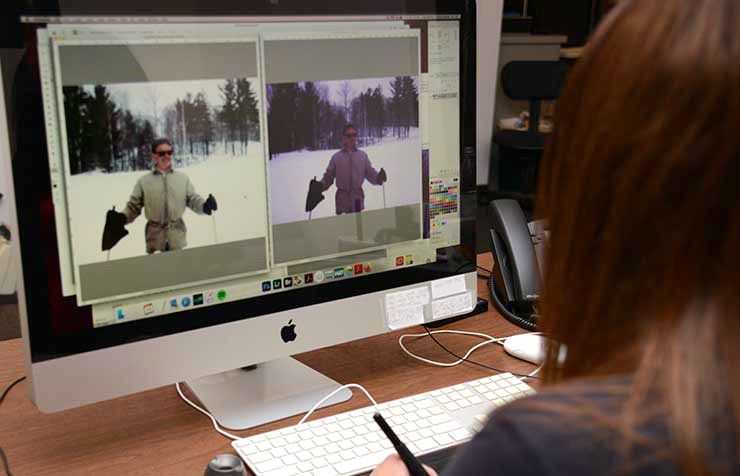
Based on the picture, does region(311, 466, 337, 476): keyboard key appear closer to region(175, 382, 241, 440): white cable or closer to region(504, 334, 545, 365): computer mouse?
region(175, 382, 241, 440): white cable

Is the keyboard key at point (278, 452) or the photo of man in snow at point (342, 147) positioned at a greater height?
the photo of man in snow at point (342, 147)

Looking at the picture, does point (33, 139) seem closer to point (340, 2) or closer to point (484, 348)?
point (340, 2)

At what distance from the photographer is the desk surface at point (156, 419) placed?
0.90 m

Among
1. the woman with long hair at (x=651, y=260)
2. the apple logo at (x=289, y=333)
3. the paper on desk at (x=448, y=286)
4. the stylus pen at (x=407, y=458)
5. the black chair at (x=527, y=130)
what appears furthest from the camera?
the black chair at (x=527, y=130)

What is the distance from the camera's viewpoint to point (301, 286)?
994 mm

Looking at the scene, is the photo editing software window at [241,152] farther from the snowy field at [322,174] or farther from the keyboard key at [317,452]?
the keyboard key at [317,452]

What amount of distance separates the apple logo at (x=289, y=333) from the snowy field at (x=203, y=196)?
13 cm

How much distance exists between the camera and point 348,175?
1.00 metres

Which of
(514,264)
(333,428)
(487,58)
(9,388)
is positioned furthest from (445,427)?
(487,58)

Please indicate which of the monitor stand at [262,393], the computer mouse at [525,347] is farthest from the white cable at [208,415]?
the computer mouse at [525,347]

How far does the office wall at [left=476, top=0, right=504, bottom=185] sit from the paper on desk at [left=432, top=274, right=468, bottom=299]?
12.2 ft

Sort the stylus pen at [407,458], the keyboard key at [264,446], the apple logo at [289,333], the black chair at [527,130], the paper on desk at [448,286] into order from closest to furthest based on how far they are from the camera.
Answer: the stylus pen at [407,458], the keyboard key at [264,446], the apple logo at [289,333], the paper on desk at [448,286], the black chair at [527,130]

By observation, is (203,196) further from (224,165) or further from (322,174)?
(322,174)

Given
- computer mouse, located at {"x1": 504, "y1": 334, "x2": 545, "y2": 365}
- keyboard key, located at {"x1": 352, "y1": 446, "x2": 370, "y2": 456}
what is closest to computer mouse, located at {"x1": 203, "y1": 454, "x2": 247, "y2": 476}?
keyboard key, located at {"x1": 352, "y1": 446, "x2": 370, "y2": 456}
